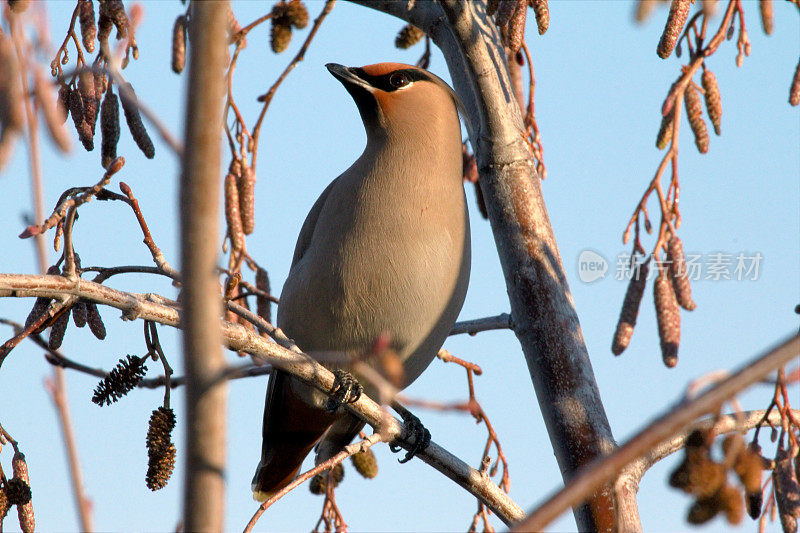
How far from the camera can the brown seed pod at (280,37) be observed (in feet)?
9.75

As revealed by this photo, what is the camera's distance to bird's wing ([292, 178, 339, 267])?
3324mm

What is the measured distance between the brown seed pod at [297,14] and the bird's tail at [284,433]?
112 cm

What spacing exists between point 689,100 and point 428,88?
1343 millimetres

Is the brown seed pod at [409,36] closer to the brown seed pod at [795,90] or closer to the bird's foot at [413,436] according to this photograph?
the bird's foot at [413,436]

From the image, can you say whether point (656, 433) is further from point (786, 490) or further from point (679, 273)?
point (679, 273)

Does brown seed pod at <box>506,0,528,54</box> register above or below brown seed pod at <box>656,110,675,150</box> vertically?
above

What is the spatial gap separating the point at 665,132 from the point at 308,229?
144 cm

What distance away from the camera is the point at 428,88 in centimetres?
344

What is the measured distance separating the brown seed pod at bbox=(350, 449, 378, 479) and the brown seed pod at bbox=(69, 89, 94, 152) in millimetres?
1315

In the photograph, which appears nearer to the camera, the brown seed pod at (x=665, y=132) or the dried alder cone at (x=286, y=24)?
the brown seed pod at (x=665, y=132)

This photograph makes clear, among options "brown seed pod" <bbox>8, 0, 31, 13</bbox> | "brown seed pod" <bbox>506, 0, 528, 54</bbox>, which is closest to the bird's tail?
"brown seed pod" <bbox>506, 0, 528, 54</bbox>

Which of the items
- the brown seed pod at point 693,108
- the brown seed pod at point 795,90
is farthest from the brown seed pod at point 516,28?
the brown seed pod at point 795,90

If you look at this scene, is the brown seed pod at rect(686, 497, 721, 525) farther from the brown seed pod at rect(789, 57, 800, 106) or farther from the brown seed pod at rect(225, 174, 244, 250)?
the brown seed pod at rect(225, 174, 244, 250)

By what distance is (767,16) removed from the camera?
1.75m
